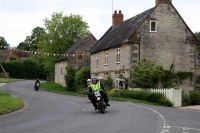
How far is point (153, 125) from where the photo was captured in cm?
1280

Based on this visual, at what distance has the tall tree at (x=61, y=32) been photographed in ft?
236

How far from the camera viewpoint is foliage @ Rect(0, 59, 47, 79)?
85000 mm

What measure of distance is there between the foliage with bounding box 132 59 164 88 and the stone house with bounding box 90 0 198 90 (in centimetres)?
213

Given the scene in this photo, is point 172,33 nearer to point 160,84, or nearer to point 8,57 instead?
point 160,84

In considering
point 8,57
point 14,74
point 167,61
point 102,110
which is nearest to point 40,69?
point 14,74

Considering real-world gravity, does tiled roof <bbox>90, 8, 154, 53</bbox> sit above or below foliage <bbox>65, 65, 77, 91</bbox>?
above

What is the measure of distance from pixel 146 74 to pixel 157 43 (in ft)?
19.8

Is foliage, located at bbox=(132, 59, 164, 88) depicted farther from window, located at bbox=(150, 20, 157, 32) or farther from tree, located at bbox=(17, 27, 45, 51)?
tree, located at bbox=(17, 27, 45, 51)

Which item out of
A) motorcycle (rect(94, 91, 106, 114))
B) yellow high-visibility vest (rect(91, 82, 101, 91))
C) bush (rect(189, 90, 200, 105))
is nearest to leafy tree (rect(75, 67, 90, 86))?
bush (rect(189, 90, 200, 105))

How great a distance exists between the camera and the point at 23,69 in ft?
284

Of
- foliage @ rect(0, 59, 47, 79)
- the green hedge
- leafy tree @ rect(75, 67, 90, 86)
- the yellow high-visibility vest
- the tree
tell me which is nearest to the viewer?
the yellow high-visibility vest

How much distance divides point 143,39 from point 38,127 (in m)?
25.9

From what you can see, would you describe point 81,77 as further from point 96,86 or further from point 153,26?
point 96,86

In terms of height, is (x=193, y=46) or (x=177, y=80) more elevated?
(x=193, y=46)
